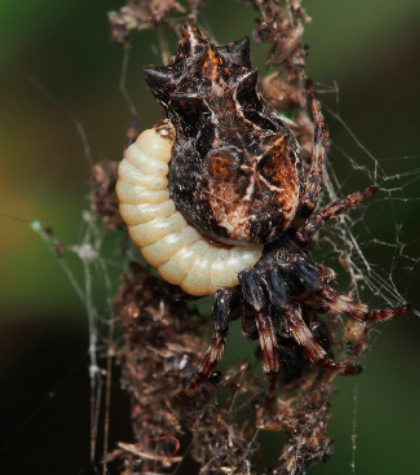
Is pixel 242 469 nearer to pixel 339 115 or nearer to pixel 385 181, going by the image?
pixel 385 181

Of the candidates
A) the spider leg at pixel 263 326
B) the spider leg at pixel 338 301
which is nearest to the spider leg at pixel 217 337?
the spider leg at pixel 263 326

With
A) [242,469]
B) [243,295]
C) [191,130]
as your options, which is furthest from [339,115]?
[242,469]

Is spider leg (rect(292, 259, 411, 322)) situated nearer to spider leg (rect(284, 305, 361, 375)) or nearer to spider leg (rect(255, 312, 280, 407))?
spider leg (rect(284, 305, 361, 375))

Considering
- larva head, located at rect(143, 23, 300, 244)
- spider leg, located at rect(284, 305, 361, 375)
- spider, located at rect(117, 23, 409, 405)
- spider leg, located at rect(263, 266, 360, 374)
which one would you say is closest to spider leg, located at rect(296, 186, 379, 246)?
spider, located at rect(117, 23, 409, 405)

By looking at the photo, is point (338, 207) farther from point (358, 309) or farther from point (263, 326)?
point (263, 326)

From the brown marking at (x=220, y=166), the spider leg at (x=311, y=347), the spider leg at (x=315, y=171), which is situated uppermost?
the brown marking at (x=220, y=166)

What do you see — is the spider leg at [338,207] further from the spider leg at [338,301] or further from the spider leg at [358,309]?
the spider leg at [358,309]
